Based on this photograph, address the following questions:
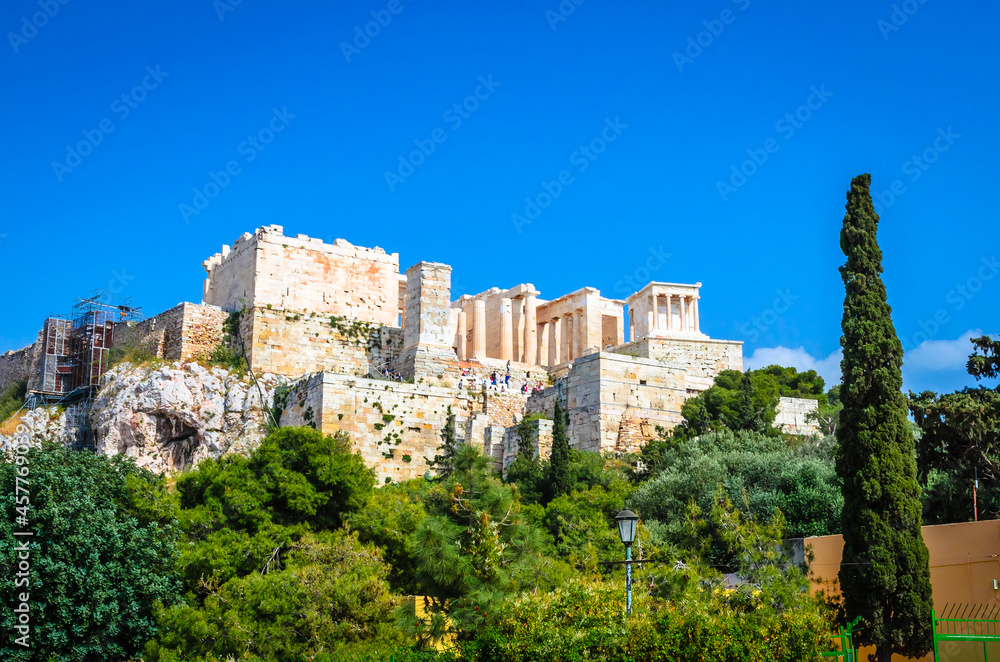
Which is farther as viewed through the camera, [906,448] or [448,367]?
[448,367]

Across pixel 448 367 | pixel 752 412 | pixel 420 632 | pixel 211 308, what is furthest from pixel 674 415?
pixel 420 632

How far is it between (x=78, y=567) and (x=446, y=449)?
587 inches

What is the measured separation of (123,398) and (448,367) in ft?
34.3

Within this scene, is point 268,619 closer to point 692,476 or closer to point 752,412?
point 692,476

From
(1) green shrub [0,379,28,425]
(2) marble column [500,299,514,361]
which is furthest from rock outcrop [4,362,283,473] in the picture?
(2) marble column [500,299,514,361]

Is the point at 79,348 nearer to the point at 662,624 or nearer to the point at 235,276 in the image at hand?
the point at 235,276

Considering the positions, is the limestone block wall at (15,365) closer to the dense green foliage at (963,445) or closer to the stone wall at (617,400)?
the stone wall at (617,400)

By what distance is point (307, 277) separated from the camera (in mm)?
40625

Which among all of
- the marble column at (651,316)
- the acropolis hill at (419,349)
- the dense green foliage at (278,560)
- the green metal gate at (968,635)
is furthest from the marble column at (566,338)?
the green metal gate at (968,635)

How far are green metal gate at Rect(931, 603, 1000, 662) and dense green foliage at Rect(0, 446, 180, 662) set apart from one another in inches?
516

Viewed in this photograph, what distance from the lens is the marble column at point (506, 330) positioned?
45906 mm

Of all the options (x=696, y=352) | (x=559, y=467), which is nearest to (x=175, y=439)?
(x=559, y=467)

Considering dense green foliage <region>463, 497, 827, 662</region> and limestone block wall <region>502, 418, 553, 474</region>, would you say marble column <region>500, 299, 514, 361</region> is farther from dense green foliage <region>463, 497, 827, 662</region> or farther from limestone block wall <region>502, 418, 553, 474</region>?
dense green foliage <region>463, 497, 827, 662</region>

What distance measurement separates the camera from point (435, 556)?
17422mm
